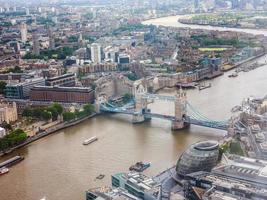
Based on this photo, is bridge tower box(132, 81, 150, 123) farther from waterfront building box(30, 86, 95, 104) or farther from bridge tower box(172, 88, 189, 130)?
waterfront building box(30, 86, 95, 104)

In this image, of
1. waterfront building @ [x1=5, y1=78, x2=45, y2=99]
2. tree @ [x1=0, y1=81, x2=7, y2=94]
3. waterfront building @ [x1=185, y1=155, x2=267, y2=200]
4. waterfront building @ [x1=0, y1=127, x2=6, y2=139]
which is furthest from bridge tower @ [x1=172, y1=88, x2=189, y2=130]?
tree @ [x1=0, y1=81, x2=7, y2=94]

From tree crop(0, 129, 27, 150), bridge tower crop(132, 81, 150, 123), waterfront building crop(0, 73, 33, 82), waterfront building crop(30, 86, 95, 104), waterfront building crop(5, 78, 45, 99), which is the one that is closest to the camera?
tree crop(0, 129, 27, 150)

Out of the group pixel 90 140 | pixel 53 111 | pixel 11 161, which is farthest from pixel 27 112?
pixel 11 161

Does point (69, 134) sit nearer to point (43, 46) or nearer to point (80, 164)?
point (80, 164)

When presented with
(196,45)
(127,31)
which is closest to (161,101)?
(196,45)

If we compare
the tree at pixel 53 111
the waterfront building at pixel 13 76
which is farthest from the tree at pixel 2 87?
the tree at pixel 53 111

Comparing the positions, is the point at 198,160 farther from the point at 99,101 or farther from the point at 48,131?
the point at 99,101

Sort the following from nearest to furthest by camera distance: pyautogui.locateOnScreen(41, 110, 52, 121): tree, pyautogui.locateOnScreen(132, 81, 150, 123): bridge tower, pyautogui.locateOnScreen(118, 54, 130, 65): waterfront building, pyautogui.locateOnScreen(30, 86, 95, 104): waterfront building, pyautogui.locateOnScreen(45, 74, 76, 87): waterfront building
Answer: pyautogui.locateOnScreen(132, 81, 150, 123): bridge tower
pyautogui.locateOnScreen(41, 110, 52, 121): tree
pyautogui.locateOnScreen(30, 86, 95, 104): waterfront building
pyautogui.locateOnScreen(45, 74, 76, 87): waterfront building
pyautogui.locateOnScreen(118, 54, 130, 65): waterfront building

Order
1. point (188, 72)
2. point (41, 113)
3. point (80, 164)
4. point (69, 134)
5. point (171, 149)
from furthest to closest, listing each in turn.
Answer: point (188, 72) → point (41, 113) → point (69, 134) → point (171, 149) → point (80, 164)
